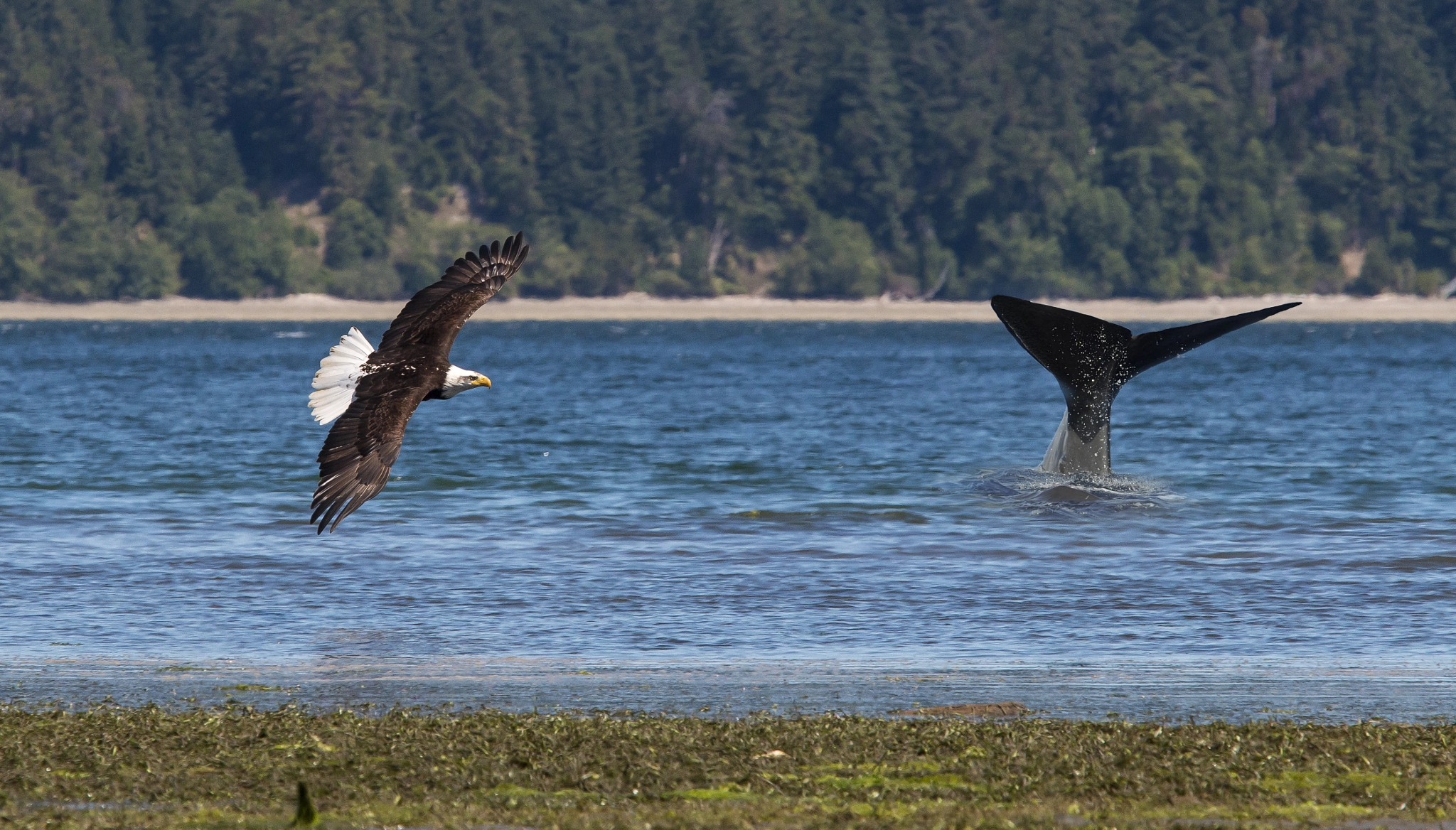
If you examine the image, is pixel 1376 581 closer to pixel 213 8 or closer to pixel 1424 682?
pixel 1424 682

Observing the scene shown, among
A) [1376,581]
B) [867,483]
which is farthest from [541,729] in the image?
[867,483]

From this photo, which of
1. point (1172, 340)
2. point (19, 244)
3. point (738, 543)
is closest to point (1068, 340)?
point (1172, 340)

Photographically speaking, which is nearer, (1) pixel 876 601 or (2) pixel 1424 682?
(2) pixel 1424 682

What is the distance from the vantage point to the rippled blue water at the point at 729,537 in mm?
14891

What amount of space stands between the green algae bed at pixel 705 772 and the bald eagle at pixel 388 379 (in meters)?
3.24

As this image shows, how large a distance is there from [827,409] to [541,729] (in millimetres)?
41562

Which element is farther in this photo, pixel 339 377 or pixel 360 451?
pixel 339 377

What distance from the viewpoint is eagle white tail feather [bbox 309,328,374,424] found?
15.4 meters

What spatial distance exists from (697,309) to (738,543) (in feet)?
443

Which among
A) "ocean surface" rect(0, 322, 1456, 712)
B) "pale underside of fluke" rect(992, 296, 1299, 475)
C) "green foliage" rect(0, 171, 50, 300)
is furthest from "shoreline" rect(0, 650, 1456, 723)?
"green foliage" rect(0, 171, 50, 300)

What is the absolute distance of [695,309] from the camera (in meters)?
156

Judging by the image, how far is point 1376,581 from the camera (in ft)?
57.5

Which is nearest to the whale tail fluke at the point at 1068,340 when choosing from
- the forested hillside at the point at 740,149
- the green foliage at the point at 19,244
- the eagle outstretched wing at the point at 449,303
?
the eagle outstretched wing at the point at 449,303

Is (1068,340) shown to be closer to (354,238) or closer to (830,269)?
(830,269)
